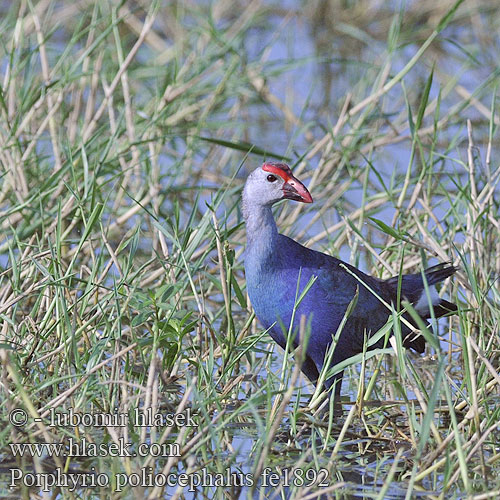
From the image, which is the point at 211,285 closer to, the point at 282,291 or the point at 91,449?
the point at 282,291

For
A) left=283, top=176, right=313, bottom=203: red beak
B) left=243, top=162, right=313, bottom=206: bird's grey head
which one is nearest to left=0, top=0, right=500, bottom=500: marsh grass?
left=243, top=162, right=313, bottom=206: bird's grey head

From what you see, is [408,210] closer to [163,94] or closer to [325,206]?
[325,206]

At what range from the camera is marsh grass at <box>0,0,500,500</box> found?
117 inches

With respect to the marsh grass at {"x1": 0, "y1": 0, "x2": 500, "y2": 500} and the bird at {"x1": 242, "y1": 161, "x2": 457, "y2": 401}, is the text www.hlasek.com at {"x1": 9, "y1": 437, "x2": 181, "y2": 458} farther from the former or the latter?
the bird at {"x1": 242, "y1": 161, "x2": 457, "y2": 401}

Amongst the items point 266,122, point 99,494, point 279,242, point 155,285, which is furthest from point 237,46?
point 99,494

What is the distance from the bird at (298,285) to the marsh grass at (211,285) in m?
0.10

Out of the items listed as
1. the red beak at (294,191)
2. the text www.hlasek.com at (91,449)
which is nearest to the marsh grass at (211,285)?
the text www.hlasek.com at (91,449)

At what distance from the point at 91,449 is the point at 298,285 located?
0.90m

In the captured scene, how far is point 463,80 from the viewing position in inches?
319

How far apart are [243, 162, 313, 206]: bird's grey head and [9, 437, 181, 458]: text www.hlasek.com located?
109cm

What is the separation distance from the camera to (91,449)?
3107mm

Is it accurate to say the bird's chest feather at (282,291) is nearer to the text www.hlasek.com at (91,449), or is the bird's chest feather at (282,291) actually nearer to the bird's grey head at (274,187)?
the bird's grey head at (274,187)

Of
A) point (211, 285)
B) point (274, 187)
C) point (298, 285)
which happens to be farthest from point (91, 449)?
point (211, 285)

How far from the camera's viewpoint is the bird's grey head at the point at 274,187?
149 inches
